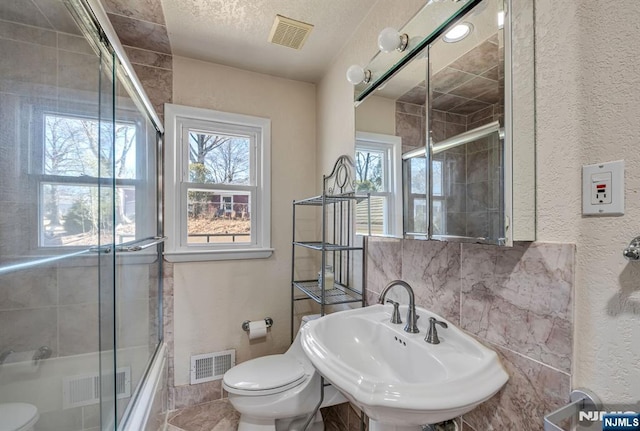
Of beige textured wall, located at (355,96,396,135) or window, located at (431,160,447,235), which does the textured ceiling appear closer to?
beige textured wall, located at (355,96,396,135)

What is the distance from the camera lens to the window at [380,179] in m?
1.25

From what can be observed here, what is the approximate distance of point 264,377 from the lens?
4.94 ft

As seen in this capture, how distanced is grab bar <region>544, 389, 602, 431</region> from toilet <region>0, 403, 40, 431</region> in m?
1.44

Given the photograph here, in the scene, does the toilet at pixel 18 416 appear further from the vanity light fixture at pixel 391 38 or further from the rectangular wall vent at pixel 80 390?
the vanity light fixture at pixel 391 38

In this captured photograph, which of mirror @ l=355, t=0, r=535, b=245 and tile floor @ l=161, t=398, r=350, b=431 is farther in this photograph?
tile floor @ l=161, t=398, r=350, b=431

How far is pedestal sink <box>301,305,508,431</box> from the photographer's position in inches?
27.0

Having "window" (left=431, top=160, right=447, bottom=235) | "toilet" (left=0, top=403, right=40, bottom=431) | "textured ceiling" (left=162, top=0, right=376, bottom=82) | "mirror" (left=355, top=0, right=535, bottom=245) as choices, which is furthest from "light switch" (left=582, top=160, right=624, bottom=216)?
"toilet" (left=0, top=403, right=40, bottom=431)

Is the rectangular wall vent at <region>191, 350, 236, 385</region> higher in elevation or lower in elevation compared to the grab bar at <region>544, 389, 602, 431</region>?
lower

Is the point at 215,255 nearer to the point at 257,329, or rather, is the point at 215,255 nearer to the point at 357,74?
the point at 257,329

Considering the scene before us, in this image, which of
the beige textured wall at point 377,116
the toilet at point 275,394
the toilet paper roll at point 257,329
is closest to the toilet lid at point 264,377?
the toilet at point 275,394

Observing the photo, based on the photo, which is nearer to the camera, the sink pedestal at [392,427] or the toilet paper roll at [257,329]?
the sink pedestal at [392,427]

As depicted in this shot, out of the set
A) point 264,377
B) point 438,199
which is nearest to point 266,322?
point 264,377

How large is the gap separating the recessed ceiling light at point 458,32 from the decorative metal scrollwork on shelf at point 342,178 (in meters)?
0.79

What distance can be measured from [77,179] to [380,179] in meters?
1.26
